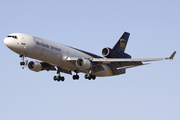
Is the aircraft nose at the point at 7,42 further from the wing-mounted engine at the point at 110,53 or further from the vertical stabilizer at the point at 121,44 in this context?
the vertical stabilizer at the point at 121,44

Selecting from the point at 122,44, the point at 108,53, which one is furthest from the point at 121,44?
the point at 108,53

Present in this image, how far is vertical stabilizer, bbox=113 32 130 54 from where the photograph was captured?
57938 millimetres

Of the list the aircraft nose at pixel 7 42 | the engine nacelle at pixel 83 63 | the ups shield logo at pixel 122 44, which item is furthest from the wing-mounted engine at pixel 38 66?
the ups shield logo at pixel 122 44

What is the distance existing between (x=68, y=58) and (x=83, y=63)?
2257mm

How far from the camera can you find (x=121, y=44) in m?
59.1

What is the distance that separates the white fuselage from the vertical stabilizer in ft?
27.1

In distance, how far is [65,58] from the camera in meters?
49.1

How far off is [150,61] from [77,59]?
1022cm

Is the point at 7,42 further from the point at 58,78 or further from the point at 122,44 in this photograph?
the point at 122,44

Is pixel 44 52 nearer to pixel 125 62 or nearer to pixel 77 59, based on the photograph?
pixel 77 59

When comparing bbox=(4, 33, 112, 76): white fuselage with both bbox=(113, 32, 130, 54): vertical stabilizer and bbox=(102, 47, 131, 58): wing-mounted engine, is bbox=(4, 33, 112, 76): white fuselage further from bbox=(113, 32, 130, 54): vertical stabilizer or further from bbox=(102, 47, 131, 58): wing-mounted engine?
bbox=(113, 32, 130, 54): vertical stabilizer

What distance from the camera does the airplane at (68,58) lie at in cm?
4478

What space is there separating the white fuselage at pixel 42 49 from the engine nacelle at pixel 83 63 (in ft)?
3.79

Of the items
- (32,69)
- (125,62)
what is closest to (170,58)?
(125,62)
